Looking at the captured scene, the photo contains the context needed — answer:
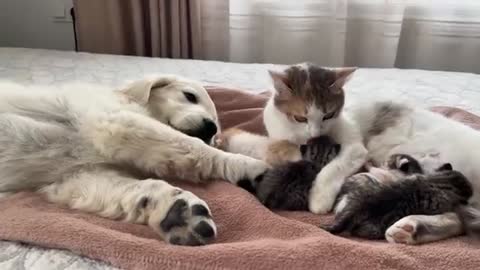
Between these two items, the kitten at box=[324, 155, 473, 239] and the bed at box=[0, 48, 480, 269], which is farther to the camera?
the bed at box=[0, 48, 480, 269]

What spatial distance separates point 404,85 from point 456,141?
80 centimetres

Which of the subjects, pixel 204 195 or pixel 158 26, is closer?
pixel 204 195

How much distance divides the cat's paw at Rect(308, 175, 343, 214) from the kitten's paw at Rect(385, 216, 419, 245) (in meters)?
0.17

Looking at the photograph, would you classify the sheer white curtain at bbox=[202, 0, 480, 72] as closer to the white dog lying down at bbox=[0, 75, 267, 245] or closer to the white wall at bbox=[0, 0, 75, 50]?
the white wall at bbox=[0, 0, 75, 50]

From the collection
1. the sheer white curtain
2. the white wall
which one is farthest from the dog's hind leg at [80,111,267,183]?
the white wall

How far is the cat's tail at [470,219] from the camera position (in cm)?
110

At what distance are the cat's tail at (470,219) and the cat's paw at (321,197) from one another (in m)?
0.26

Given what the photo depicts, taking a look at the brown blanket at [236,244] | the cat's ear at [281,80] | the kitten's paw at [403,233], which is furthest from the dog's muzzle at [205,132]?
the kitten's paw at [403,233]

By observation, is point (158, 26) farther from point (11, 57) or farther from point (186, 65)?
point (11, 57)

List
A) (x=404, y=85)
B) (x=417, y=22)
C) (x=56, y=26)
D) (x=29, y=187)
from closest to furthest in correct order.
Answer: (x=29, y=187)
(x=404, y=85)
(x=417, y=22)
(x=56, y=26)

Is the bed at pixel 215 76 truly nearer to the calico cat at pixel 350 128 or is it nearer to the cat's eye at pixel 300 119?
the calico cat at pixel 350 128

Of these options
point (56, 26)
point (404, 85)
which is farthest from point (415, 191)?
point (56, 26)

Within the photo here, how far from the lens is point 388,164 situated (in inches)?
52.4

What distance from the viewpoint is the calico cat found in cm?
130
